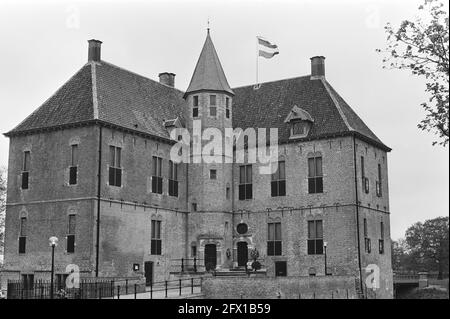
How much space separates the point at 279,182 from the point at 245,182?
239 centimetres

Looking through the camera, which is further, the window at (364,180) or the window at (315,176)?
the window at (364,180)

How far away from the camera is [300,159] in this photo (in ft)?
132

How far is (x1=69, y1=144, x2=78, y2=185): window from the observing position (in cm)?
3569

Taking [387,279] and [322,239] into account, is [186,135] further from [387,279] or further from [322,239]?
[387,279]

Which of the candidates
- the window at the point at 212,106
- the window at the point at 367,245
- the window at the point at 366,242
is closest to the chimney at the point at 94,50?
the window at the point at 212,106

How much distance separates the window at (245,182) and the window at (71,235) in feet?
37.1

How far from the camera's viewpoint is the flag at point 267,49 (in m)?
45.0

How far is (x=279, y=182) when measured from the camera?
40812 mm

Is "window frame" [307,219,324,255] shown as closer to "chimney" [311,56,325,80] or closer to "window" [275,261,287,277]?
"window" [275,261,287,277]

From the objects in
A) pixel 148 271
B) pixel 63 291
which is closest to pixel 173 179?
pixel 148 271

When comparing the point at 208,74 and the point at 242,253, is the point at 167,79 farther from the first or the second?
the point at 242,253

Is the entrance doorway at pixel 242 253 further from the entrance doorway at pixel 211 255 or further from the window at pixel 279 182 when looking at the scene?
the window at pixel 279 182
